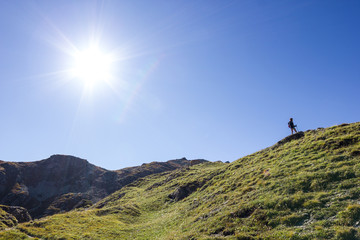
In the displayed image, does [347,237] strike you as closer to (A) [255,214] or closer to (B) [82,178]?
(A) [255,214]

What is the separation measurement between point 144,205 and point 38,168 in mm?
160085

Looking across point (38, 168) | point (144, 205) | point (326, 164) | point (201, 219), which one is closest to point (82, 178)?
point (38, 168)

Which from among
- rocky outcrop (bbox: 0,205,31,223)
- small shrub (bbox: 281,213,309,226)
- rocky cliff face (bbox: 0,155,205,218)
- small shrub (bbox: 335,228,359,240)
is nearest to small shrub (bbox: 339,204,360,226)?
small shrub (bbox: 335,228,359,240)

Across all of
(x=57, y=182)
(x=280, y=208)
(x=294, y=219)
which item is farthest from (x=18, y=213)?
(x=57, y=182)

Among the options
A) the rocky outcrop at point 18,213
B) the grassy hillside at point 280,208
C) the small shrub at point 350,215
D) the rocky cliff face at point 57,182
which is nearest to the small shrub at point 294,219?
the grassy hillside at point 280,208

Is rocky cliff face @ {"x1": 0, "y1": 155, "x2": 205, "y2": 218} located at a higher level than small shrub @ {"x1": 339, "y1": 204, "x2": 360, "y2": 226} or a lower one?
higher

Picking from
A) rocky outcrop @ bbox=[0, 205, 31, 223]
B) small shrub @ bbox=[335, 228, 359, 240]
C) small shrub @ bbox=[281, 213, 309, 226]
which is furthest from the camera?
rocky outcrop @ bbox=[0, 205, 31, 223]

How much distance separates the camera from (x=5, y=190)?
141m

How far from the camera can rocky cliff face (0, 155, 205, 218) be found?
128m

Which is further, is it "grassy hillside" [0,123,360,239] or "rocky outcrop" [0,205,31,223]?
"rocky outcrop" [0,205,31,223]

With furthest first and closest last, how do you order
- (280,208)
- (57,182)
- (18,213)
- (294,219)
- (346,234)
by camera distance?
(57,182)
(18,213)
(280,208)
(294,219)
(346,234)

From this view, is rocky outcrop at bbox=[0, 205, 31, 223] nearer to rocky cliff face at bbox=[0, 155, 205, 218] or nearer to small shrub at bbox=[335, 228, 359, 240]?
small shrub at bbox=[335, 228, 359, 240]

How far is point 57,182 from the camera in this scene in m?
159

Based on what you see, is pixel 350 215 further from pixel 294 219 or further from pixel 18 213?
pixel 18 213
